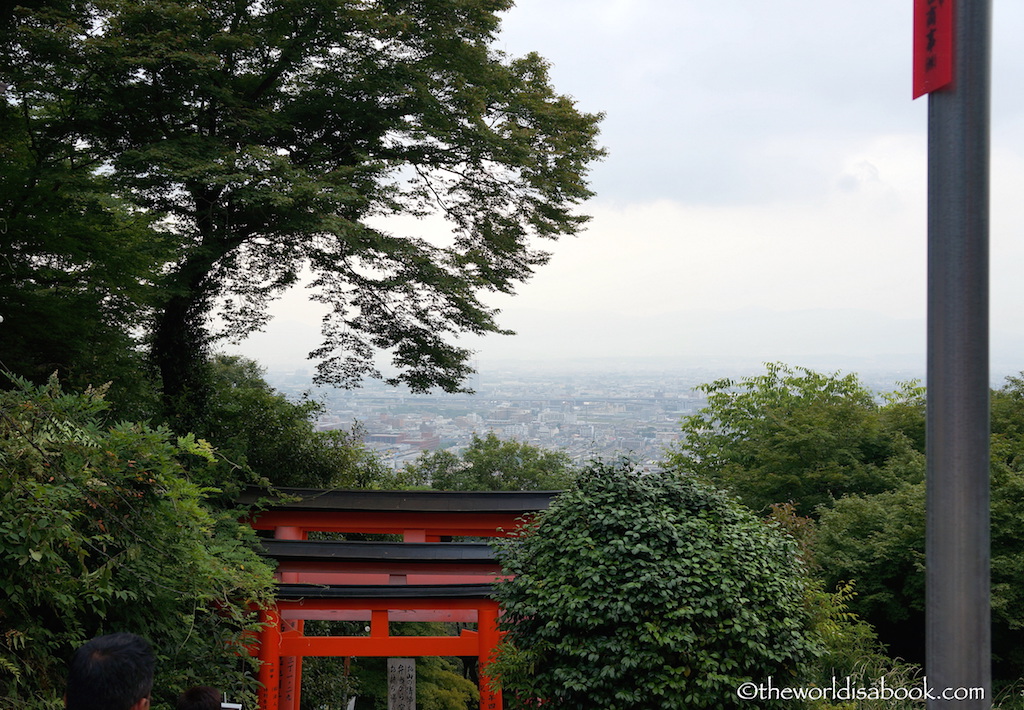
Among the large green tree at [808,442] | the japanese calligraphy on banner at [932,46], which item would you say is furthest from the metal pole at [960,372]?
the large green tree at [808,442]

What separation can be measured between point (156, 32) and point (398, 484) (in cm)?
928

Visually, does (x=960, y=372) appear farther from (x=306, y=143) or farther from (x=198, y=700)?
(x=306, y=143)

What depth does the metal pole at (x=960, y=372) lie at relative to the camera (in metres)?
2.15

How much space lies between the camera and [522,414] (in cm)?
2280

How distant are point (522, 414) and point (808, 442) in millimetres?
11853

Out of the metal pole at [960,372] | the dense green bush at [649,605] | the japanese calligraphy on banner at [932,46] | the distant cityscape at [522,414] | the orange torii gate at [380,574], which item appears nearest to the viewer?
the metal pole at [960,372]

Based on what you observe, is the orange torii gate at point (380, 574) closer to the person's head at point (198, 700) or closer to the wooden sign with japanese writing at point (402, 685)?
the person's head at point (198, 700)

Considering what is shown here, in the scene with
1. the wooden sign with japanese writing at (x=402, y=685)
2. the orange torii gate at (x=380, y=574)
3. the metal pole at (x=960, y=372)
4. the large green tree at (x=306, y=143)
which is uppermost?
the large green tree at (x=306, y=143)

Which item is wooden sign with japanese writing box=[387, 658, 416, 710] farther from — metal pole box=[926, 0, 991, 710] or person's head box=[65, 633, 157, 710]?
metal pole box=[926, 0, 991, 710]

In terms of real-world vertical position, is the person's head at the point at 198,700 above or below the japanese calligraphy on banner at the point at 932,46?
below

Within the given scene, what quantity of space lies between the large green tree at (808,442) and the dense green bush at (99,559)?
751 centimetres

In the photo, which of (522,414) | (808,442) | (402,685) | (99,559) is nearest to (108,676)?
(99,559)

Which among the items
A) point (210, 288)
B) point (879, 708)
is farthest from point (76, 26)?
point (879, 708)

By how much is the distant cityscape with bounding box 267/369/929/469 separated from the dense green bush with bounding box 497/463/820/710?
7969mm
